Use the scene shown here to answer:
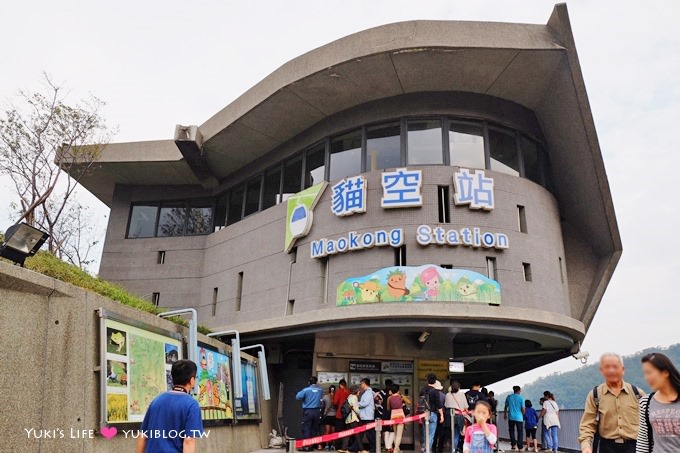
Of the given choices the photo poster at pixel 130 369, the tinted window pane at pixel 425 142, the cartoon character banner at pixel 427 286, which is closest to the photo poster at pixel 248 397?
the cartoon character banner at pixel 427 286

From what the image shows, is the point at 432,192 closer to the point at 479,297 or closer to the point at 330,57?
the point at 479,297

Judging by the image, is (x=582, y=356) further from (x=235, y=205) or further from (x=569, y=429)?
(x=235, y=205)

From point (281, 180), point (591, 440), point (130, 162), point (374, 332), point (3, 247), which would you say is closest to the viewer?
point (591, 440)

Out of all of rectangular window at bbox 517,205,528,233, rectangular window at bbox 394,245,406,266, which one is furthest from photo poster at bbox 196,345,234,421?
rectangular window at bbox 517,205,528,233

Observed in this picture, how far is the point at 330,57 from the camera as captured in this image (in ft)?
52.9

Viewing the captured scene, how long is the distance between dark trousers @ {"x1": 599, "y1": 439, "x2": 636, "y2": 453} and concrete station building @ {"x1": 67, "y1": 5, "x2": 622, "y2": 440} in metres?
9.39

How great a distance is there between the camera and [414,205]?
15500 millimetres

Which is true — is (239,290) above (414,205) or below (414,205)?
below

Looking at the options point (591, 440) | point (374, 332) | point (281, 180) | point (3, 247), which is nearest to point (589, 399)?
point (591, 440)

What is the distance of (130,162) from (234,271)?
672cm

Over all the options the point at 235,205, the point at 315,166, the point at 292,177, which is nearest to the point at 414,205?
the point at 315,166

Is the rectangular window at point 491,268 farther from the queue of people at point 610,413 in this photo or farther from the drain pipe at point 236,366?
the drain pipe at point 236,366

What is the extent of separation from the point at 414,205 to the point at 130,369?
33.2 ft

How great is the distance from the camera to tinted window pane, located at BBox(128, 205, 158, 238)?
79.7 ft
